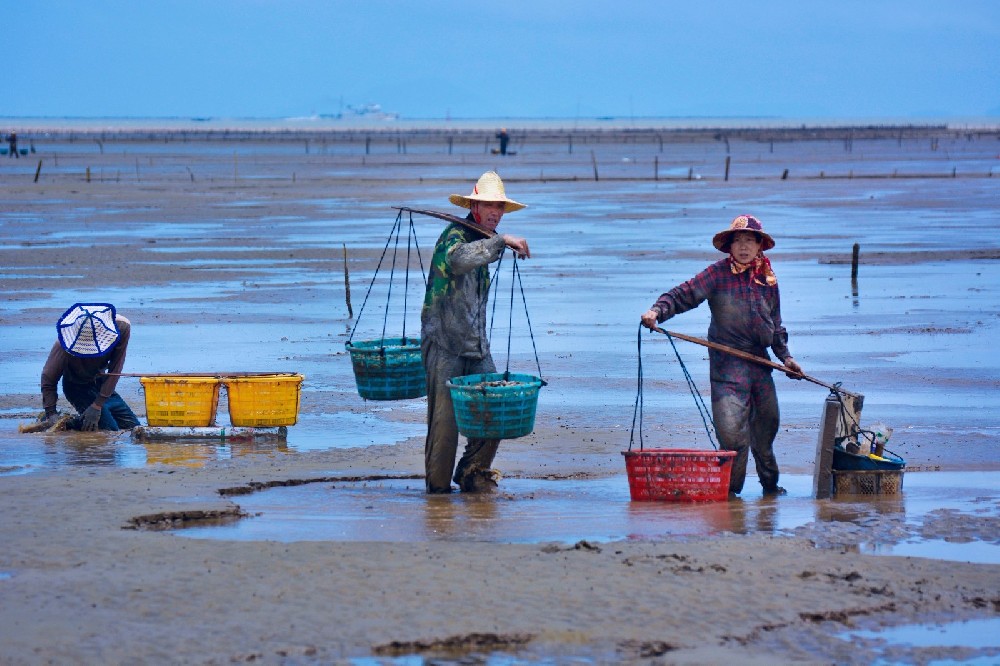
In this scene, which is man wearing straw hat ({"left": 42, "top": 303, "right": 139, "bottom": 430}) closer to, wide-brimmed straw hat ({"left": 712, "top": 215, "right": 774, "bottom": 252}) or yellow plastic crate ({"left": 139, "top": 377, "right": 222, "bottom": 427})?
yellow plastic crate ({"left": 139, "top": 377, "right": 222, "bottom": 427})

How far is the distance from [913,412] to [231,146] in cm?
10390

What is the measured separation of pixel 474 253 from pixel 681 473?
65.6 inches

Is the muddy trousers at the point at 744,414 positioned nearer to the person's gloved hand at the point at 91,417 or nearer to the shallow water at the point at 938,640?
the shallow water at the point at 938,640

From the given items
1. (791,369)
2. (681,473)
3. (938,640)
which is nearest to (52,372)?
(681,473)

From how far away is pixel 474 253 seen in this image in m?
7.87

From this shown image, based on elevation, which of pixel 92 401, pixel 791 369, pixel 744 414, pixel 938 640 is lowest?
pixel 938 640

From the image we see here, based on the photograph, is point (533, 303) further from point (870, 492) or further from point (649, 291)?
point (870, 492)

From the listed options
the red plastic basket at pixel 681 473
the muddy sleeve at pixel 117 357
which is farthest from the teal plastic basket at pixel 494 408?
the muddy sleeve at pixel 117 357

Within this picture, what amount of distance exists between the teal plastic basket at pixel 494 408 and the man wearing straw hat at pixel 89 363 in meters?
3.48

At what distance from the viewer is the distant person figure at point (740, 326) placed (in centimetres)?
831

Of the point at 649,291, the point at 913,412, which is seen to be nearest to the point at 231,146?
the point at 649,291

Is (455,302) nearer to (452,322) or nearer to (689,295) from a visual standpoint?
(452,322)

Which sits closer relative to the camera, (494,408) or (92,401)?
Result: (494,408)

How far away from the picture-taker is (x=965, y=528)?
7438mm
